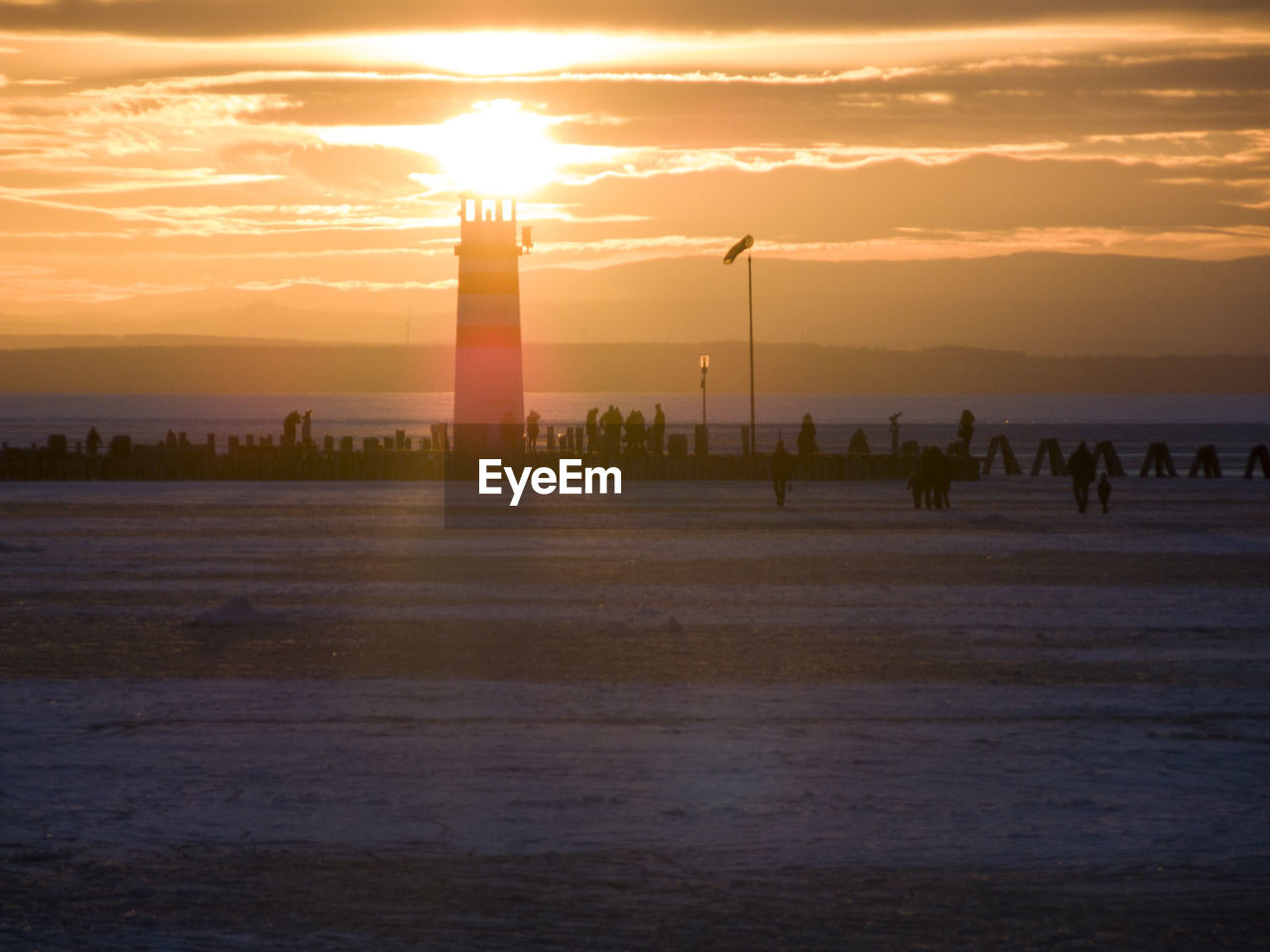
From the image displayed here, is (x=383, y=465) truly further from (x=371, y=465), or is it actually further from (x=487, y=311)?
(x=487, y=311)

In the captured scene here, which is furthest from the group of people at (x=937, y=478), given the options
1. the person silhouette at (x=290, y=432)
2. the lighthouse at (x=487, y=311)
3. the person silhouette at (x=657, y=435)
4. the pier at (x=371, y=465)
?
the person silhouette at (x=290, y=432)

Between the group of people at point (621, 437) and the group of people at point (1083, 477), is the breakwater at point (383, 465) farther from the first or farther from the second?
the group of people at point (1083, 477)

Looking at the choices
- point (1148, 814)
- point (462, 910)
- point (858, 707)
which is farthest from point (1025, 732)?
point (462, 910)

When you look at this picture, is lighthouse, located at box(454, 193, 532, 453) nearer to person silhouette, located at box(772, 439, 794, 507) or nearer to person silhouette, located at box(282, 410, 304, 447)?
person silhouette, located at box(282, 410, 304, 447)

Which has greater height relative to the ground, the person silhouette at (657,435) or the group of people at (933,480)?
the person silhouette at (657,435)

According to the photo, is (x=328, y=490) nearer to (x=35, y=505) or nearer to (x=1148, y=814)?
(x=35, y=505)

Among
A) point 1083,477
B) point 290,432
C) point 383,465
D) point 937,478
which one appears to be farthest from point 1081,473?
point 290,432
